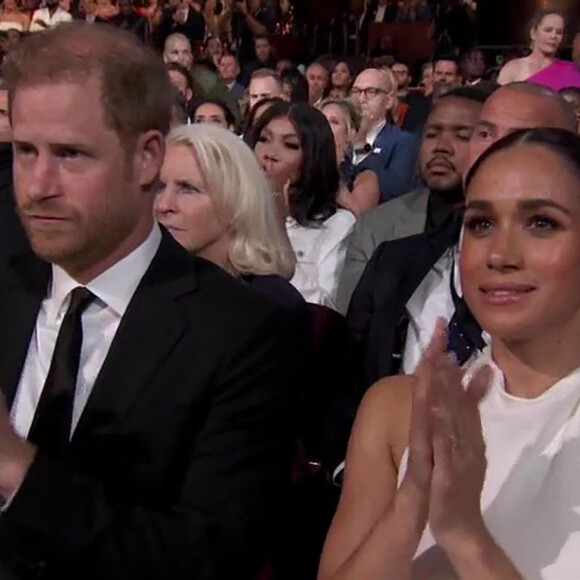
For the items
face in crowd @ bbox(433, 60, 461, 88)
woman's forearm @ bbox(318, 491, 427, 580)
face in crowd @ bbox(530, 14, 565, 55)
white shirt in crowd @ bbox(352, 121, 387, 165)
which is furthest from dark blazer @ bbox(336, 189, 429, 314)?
face in crowd @ bbox(433, 60, 461, 88)

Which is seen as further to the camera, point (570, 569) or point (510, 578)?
point (570, 569)

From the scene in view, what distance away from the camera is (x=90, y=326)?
5.44 feet

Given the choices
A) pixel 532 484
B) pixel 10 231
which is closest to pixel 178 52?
pixel 10 231

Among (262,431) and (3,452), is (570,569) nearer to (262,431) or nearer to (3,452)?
(262,431)

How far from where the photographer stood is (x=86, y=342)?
5.41 feet

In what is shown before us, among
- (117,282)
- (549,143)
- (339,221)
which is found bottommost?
(339,221)

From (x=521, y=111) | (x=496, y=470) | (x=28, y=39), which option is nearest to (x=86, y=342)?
(x=28, y=39)

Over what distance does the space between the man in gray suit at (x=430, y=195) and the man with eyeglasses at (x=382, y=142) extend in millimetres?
1673

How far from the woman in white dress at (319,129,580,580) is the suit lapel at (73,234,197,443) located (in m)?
0.31

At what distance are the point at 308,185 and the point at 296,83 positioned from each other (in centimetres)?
381

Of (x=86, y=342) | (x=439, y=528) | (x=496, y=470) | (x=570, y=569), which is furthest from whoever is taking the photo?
(x=86, y=342)

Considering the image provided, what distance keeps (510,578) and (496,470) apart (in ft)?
0.80

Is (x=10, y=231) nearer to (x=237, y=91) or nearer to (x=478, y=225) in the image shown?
(x=478, y=225)

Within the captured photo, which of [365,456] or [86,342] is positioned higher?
[86,342]
